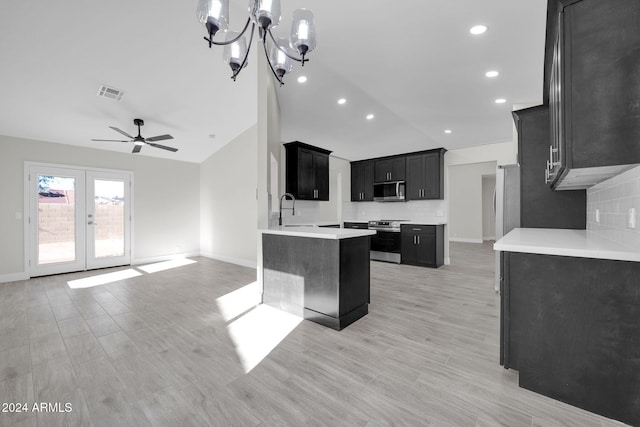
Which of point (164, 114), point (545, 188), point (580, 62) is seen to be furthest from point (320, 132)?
point (580, 62)

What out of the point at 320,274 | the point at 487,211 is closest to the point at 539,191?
the point at 320,274

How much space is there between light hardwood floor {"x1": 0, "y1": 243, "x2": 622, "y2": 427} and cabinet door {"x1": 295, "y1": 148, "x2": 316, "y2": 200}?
2.75m

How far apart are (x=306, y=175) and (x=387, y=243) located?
7.60 feet

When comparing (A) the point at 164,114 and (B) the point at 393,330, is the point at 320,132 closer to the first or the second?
(A) the point at 164,114

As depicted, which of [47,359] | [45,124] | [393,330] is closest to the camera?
[47,359]

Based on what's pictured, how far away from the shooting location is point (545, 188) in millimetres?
2477

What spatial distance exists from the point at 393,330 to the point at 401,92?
9.57 ft

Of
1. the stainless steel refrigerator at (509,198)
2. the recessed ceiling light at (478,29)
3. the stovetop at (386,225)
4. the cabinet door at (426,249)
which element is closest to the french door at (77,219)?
the stovetop at (386,225)

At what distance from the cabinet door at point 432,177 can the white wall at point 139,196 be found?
5.62 m

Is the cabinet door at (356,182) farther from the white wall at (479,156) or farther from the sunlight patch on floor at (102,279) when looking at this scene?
the sunlight patch on floor at (102,279)

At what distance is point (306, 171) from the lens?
5.47 meters

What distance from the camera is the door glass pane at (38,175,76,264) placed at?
15.1 ft

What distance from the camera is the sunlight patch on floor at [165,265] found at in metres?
5.19

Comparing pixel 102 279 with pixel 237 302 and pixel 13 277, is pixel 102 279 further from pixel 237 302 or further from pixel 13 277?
pixel 237 302
